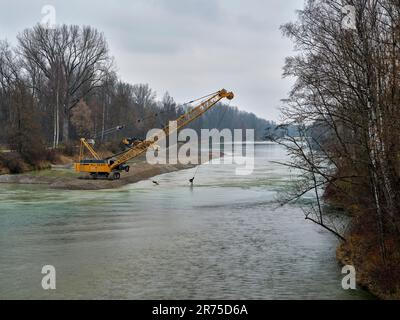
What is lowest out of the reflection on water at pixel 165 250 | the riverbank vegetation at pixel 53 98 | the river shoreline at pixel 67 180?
the reflection on water at pixel 165 250

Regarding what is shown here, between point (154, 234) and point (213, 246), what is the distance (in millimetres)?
2923

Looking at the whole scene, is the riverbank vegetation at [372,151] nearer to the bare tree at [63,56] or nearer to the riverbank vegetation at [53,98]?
the riverbank vegetation at [53,98]

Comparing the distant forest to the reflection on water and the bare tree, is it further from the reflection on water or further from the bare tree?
the reflection on water

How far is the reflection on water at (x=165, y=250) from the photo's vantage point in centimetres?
1192

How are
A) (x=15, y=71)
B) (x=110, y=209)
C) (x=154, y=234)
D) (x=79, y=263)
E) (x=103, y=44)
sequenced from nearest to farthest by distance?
(x=79, y=263) → (x=154, y=234) → (x=110, y=209) → (x=103, y=44) → (x=15, y=71)

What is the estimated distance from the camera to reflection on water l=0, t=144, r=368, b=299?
11.9 metres

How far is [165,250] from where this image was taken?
1588cm

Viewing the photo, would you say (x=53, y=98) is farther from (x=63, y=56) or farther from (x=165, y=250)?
(x=165, y=250)

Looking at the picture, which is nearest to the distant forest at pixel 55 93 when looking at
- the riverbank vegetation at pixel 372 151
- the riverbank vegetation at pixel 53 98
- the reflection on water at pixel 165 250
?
the riverbank vegetation at pixel 53 98

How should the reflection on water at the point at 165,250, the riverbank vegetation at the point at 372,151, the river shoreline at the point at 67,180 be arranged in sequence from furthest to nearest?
the river shoreline at the point at 67,180 < the reflection on water at the point at 165,250 < the riverbank vegetation at the point at 372,151

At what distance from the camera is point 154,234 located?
60.6 ft

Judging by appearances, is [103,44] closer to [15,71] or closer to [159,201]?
[15,71]

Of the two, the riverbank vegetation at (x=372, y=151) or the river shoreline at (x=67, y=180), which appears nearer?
the riverbank vegetation at (x=372, y=151)
